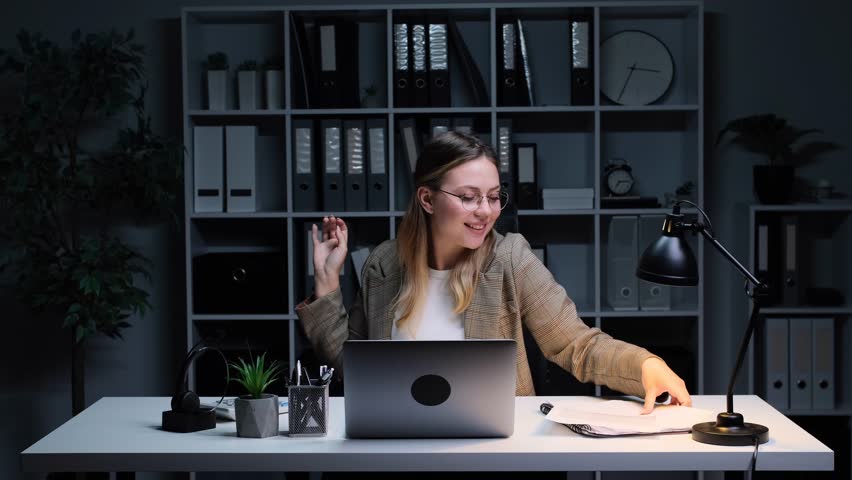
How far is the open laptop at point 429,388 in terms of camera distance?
5.21 feet

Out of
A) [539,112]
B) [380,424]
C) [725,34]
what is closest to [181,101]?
[539,112]

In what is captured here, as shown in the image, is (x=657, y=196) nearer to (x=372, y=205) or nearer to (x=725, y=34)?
(x=725, y=34)

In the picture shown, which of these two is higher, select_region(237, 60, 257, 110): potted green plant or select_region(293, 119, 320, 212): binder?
select_region(237, 60, 257, 110): potted green plant

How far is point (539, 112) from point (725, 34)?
91 centimetres

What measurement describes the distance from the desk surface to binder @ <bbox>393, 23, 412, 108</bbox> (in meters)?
2.00

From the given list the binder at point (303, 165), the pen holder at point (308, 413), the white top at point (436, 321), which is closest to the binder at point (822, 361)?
the white top at point (436, 321)

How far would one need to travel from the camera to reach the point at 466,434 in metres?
1.66

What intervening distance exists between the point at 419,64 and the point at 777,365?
70.5 inches

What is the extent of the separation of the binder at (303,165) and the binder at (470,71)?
64 cm

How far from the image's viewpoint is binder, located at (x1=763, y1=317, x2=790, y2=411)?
3.45 metres

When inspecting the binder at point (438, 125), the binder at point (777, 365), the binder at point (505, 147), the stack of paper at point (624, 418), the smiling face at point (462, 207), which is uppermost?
the binder at point (438, 125)

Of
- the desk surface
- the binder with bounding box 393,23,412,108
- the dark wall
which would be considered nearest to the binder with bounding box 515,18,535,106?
the binder with bounding box 393,23,412,108

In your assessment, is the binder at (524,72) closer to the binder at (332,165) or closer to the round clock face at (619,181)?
the round clock face at (619,181)

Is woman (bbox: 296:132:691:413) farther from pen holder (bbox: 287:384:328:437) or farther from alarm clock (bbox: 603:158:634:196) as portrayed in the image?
alarm clock (bbox: 603:158:634:196)
